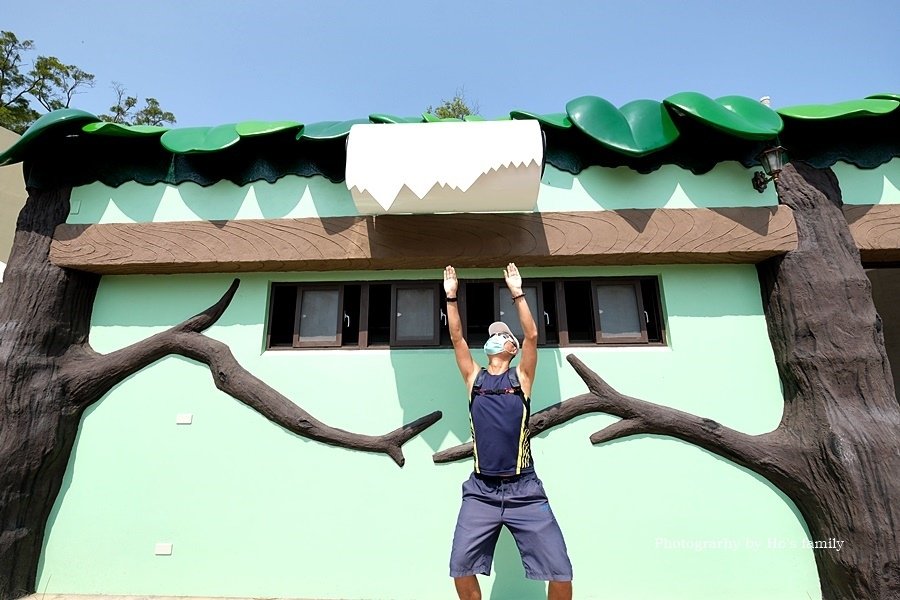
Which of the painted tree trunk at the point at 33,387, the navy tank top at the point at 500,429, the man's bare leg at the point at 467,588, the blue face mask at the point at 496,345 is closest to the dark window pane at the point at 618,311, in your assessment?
the blue face mask at the point at 496,345

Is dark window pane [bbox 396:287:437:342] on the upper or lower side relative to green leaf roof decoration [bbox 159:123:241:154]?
lower

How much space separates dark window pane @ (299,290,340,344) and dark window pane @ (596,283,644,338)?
6.91 feet

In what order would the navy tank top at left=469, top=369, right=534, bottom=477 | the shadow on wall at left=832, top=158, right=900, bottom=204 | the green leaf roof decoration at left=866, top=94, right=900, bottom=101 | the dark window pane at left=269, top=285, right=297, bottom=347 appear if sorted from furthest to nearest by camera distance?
1. the dark window pane at left=269, top=285, right=297, bottom=347
2. the shadow on wall at left=832, top=158, right=900, bottom=204
3. the green leaf roof decoration at left=866, top=94, right=900, bottom=101
4. the navy tank top at left=469, top=369, right=534, bottom=477

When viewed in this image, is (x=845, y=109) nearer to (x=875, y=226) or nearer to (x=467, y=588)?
(x=875, y=226)

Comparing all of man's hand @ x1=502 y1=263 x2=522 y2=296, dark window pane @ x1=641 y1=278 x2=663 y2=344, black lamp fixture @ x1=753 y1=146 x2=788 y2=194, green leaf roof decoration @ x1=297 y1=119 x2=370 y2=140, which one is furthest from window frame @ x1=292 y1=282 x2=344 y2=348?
black lamp fixture @ x1=753 y1=146 x2=788 y2=194

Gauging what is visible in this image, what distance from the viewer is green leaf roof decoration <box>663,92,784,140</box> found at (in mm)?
2809

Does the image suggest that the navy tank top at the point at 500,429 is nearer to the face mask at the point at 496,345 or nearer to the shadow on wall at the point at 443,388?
the face mask at the point at 496,345

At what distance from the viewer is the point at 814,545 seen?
2826 mm

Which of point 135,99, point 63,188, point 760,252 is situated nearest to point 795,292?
point 760,252

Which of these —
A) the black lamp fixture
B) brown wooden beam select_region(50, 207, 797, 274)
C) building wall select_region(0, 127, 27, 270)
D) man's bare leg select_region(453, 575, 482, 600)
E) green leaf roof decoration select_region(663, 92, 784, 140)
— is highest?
building wall select_region(0, 127, 27, 270)

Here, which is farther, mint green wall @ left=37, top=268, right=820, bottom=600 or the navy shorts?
mint green wall @ left=37, top=268, right=820, bottom=600

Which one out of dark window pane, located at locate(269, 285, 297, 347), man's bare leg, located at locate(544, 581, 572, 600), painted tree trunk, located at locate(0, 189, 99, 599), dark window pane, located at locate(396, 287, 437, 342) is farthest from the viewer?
dark window pane, located at locate(269, 285, 297, 347)

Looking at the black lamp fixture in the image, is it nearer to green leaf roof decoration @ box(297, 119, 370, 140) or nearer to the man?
the man

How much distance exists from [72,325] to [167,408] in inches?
40.3
